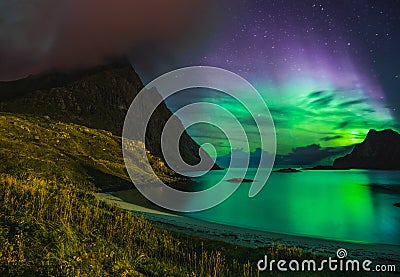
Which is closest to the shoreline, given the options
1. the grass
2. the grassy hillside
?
the grass

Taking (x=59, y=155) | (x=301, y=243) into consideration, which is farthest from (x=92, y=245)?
(x=59, y=155)

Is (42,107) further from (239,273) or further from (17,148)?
(239,273)

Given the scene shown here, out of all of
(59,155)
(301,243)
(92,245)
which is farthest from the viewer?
(59,155)

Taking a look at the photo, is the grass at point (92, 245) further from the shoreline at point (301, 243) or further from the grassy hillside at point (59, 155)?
the grassy hillside at point (59, 155)

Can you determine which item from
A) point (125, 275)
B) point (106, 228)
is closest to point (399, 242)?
point (106, 228)

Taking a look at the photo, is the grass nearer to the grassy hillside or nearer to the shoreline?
the shoreline

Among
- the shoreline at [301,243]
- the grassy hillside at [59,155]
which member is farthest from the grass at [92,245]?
the grassy hillside at [59,155]

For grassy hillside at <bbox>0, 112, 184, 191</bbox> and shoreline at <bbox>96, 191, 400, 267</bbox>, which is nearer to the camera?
shoreline at <bbox>96, 191, 400, 267</bbox>

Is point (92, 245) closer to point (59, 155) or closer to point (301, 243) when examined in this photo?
point (301, 243)

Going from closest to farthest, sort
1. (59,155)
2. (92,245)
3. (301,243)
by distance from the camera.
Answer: (92,245) < (301,243) < (59,155)

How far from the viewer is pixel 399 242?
143ft

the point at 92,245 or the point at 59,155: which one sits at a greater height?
the point at 59,155

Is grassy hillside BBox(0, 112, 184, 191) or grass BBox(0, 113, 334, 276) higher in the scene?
grassy hillside BBox(0, 112, 184, 191)

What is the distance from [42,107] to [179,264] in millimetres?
210186
